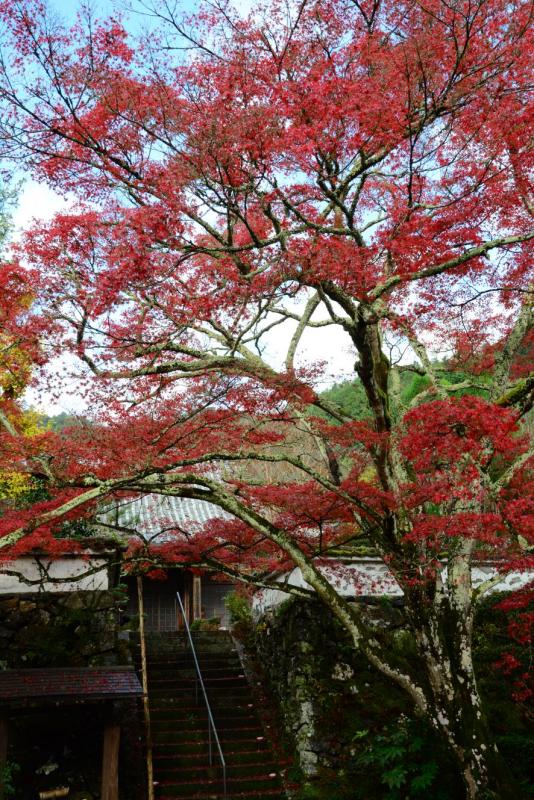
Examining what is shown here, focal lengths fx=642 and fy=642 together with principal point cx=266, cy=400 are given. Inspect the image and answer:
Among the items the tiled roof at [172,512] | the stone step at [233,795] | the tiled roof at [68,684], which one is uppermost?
the tiled roof at [172,512]

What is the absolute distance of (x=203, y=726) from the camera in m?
10.8

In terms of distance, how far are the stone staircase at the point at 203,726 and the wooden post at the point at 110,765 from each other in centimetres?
159

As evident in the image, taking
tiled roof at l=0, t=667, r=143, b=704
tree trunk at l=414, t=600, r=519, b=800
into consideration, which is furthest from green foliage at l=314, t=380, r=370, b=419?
tree trunk at l=414, t=600, r=519, b=800

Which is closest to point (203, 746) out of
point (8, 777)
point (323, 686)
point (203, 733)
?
point (203, 733)

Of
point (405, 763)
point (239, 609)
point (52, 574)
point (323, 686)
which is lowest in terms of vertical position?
point (405, 763)

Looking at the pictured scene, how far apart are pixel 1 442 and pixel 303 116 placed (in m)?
5.81

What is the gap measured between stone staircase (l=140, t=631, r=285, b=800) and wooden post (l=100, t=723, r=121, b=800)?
1.59 m

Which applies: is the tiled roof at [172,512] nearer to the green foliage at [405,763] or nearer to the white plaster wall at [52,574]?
the white plaster wall at [52,574]

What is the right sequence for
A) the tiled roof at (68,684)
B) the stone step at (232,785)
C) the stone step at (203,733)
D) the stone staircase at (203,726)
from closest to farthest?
the tiled roof at (68,684), the stone step at (232,785), the stone staircase at (203,726), the stone step at (203,733)

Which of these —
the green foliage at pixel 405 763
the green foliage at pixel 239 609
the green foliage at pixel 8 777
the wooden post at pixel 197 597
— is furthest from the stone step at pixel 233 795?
the wooden post at pixel 197 597

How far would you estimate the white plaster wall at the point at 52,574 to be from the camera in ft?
33.6

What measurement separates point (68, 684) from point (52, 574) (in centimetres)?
274

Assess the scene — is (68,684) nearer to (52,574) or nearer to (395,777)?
(52,574)

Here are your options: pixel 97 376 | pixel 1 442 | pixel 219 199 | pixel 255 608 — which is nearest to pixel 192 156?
pixel 219 199
